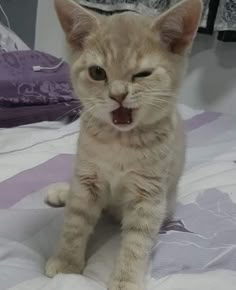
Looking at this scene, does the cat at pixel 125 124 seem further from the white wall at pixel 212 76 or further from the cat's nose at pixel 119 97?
the white wall at pixel 212 76

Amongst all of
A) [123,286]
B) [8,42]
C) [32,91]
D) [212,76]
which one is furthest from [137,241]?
[212,76]

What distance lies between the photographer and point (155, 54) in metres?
0.88

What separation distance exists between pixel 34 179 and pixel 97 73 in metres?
0.48

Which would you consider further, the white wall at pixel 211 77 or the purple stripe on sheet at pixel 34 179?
the white wall at pixel 211 77

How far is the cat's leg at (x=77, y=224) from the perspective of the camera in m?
0.92

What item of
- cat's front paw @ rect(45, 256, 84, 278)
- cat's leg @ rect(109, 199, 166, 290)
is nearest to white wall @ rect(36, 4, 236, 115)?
cat's leg @ rect(109, 199, 166, 290)

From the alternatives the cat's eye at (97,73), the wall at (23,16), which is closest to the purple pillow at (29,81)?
the wall at (23,16)

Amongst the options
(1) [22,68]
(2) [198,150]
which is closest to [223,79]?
(2) [198,150]

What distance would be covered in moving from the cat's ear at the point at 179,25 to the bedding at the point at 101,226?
1.39 ft

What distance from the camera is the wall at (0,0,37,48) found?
94.2 inches

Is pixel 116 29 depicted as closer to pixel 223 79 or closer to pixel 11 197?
pixel 11 197

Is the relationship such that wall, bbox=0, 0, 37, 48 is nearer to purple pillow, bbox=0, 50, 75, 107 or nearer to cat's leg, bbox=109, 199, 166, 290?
purple pillow, bbox=0, 50, 75, 107

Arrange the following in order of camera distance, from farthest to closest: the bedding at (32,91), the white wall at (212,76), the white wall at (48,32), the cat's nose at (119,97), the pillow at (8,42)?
the white wall at (48,32) → the white wall at (212,76) → the pillow at (8,42) → the bedding at (32,91) → the cat's nose at (119,97)

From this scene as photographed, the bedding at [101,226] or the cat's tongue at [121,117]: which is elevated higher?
the cat's tongue at [121,117]
